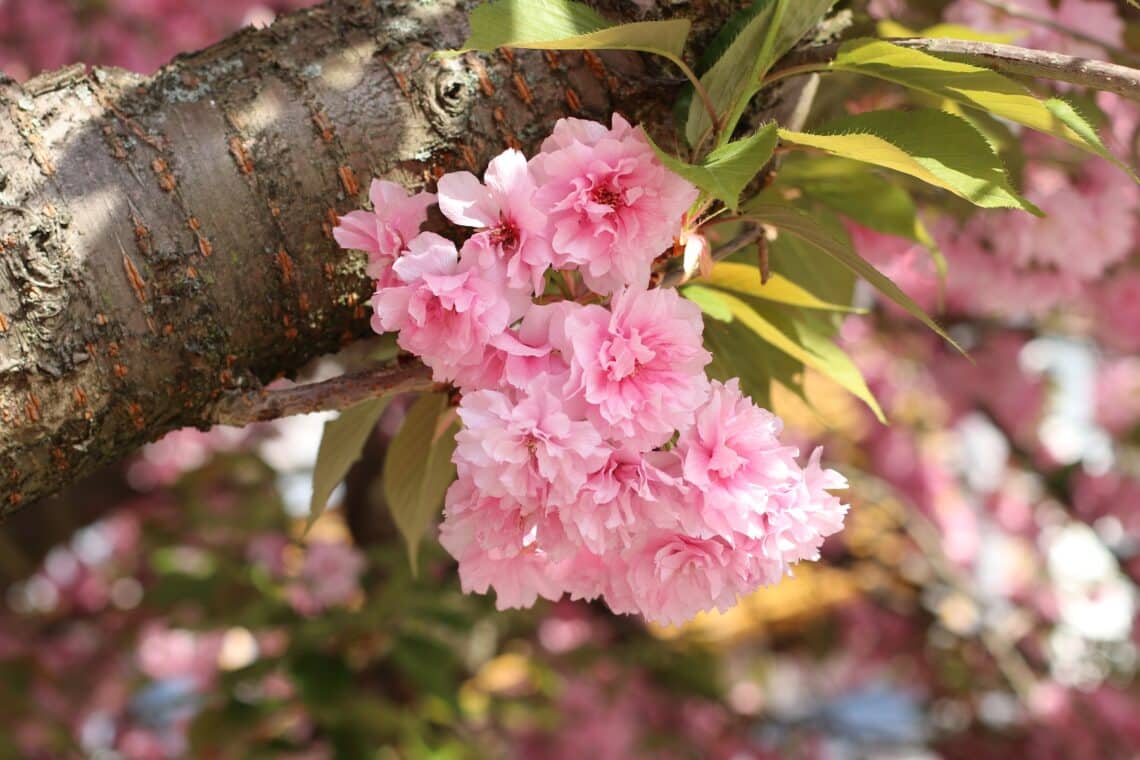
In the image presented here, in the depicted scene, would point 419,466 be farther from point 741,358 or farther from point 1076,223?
point 1076,223

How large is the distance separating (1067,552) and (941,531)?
0.39 m

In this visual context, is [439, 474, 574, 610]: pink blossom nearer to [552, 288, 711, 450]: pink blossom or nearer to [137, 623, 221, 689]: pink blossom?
[552, 288, 711, 450]: pink blossom

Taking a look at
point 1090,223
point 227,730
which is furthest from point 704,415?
point 227,730

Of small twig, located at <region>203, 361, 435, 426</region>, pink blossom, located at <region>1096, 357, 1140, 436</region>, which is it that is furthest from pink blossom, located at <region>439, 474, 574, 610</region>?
pink blossom, located at <region>1096, 357, 1140, 436</region>

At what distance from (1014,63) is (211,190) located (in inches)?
19.7

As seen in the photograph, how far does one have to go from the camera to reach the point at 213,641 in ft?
10.7

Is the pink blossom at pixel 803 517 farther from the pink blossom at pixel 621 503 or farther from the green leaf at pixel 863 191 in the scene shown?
the green leaf at pixel 863 191

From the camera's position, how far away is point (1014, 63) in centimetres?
64

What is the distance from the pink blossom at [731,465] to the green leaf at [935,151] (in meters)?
0.15

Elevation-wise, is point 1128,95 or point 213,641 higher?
point 1128,95

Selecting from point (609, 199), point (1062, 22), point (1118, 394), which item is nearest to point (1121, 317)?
point (1118, 394)

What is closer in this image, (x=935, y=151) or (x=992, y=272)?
(x=935, y=151)

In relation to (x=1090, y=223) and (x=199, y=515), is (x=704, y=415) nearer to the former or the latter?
(x=1090, y=223)

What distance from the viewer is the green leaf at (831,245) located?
0.61m
